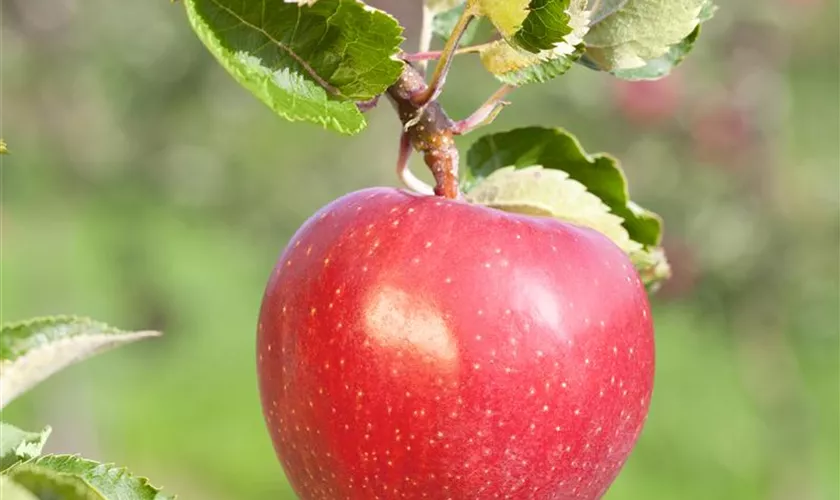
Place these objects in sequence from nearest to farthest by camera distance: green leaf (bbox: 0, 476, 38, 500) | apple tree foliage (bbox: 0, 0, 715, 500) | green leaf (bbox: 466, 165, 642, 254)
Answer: green leaf (bbox: 0, 476, 38, 500) < apple tree foliage (bbox: 0, 0, 715, 500) < green leaf (bbox: 466, 165, 642, 254)

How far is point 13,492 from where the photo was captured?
47 centimetres

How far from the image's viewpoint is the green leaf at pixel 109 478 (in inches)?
21.7

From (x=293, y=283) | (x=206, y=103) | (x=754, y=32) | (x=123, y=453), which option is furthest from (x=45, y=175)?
(x=293, y=283)

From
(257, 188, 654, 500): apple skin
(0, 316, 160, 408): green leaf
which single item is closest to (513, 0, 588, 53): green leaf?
(257, 188, 654, 500): apple skin

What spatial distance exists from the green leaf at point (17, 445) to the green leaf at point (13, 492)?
111mm

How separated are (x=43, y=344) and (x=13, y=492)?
0.29 metres

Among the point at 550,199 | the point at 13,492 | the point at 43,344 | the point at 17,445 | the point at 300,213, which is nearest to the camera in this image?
the point at 13,492

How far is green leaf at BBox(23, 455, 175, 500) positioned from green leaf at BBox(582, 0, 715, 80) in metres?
0.48

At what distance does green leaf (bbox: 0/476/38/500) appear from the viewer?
47cm

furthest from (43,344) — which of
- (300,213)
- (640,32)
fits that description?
(300,213)

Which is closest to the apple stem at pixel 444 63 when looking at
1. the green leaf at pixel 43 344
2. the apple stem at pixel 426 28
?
the apple stem at pixel 426 28

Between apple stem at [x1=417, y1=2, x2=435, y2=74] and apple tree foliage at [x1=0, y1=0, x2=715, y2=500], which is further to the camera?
apple stem at [x1=417, y1=2, x2=435, y2=74]

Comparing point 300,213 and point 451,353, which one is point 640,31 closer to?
point 451,353

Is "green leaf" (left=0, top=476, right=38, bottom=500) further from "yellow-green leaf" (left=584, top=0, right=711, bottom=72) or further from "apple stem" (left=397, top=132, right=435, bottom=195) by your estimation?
"yellow-green leaf" (left=584, top=0, right=711, bottom=72)
